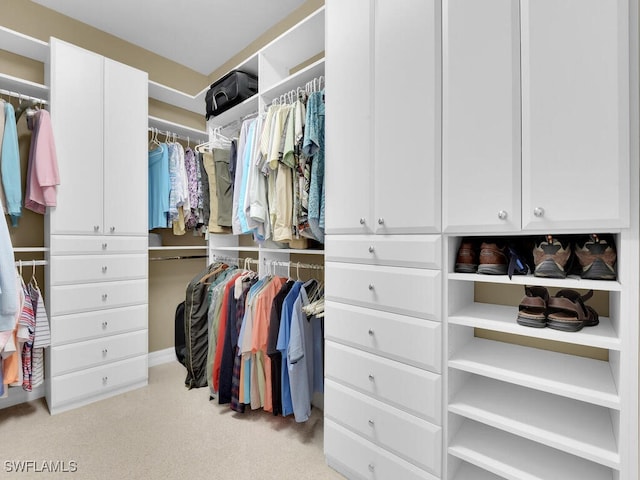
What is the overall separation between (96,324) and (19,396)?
2.39ft

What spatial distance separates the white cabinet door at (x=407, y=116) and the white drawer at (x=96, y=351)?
7.05 feet

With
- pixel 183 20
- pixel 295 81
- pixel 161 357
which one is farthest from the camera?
pixel 161 357

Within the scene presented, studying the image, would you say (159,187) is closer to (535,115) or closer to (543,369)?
(535,115)

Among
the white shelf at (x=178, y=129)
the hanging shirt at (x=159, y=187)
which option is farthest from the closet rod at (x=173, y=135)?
the hanging shirt at (x=159, y=187)

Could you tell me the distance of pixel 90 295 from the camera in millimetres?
2225

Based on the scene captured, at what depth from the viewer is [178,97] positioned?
9.45 ft

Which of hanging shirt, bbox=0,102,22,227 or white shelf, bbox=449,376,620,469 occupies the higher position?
hanging shirt, bbox=0,102,22,227

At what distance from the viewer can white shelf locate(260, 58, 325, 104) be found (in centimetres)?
189

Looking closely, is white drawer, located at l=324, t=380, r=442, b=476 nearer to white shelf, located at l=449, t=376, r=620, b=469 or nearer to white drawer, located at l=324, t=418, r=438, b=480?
white drawer, located at l=324, t=418, r=438, b=480

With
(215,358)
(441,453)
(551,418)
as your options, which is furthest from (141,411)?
(551,418)

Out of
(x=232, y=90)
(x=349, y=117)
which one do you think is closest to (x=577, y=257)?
(x=349, y=117)

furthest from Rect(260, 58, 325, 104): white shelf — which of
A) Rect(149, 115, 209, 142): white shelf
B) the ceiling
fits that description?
Rect(149, 115, 209, 142): white shelf

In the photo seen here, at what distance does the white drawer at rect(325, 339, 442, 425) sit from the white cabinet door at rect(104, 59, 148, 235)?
1.82 metres

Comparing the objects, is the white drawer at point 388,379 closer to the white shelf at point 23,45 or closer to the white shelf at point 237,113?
the white shelf at point 237,113
